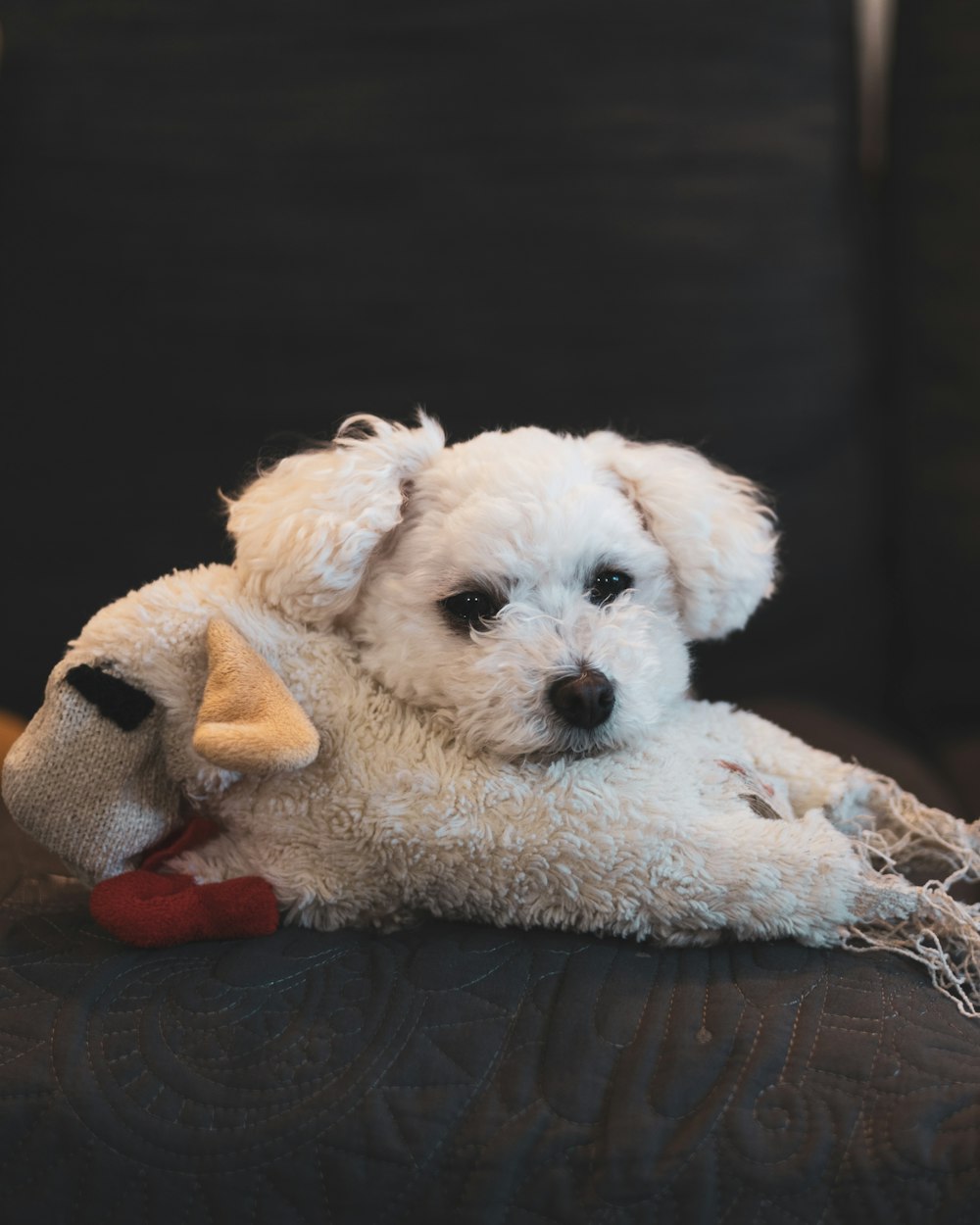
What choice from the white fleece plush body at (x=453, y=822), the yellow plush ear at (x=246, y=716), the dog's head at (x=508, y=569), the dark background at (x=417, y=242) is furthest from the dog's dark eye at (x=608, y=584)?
the dark background at (x=417, y=242)

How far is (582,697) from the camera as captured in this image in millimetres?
677

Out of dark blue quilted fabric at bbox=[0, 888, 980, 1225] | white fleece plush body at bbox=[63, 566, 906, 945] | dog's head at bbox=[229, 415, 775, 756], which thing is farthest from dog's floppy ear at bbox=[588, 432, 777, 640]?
dark blue quilted fabric at bbox=[0, 888, 980, 1225]

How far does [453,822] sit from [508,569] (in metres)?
0.18

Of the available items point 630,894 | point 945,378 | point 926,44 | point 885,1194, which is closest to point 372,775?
point 630,894

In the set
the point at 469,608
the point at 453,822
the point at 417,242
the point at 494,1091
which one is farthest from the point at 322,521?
the point at 417,242

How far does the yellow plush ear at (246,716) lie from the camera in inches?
24.4

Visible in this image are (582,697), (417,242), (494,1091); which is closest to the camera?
(494,1091)

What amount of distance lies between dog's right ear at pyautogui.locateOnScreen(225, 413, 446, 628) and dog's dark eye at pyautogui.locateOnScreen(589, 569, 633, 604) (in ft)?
0.50

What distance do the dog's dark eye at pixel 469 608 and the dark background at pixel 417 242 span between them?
0.52 meters

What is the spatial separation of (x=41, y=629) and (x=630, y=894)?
0.85 metres

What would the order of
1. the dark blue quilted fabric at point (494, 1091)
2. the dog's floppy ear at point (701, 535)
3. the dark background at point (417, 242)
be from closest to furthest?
the dark blue quilted fabric at point (494, 1091)
the dog's floppy ear at point (701, 535)
the dark background at point (417, 242)

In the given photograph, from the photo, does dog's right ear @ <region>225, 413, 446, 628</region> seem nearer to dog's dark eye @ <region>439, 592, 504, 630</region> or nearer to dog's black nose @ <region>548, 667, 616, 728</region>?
dog's dark eye @ <region>439, 592, 504, 630</region>

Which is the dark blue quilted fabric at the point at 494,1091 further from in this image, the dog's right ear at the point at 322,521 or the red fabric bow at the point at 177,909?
the dog's right ear at the point at 322,521

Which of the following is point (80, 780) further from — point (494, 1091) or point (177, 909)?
point (494, 1091)
